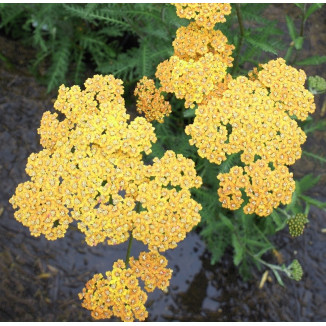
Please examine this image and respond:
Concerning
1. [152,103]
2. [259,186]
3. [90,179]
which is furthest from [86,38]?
[259,186]

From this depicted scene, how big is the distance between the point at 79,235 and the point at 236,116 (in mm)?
2320

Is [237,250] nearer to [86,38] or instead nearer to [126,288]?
[126,288]

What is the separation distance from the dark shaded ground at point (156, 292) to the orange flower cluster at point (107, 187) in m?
1.61

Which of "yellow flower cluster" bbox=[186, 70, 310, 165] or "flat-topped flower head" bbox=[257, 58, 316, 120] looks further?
"flat-topped flower head" bbox=[257, 58, 316, 120]

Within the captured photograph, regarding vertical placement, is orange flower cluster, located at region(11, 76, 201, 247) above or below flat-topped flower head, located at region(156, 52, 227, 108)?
below

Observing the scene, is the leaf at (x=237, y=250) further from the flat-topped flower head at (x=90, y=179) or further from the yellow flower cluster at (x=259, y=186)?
the flat-topped flower head at (x=90, y=179)

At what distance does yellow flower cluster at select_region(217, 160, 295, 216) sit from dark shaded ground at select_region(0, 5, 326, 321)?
1.84m

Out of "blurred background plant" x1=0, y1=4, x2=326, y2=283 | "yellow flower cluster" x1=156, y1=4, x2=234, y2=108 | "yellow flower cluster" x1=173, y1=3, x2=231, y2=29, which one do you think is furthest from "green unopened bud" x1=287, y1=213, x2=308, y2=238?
"yellow flower cluster" x1=173, y1=3, x2=231, y2=29

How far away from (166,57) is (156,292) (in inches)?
90.6

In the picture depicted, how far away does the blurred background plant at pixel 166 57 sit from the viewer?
353 cm

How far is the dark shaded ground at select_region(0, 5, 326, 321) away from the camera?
425cm

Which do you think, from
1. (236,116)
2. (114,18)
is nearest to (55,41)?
(114,18)

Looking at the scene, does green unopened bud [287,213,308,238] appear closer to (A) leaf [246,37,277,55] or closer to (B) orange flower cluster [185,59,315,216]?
(B) orange flower cluster [185,59,315,216]
